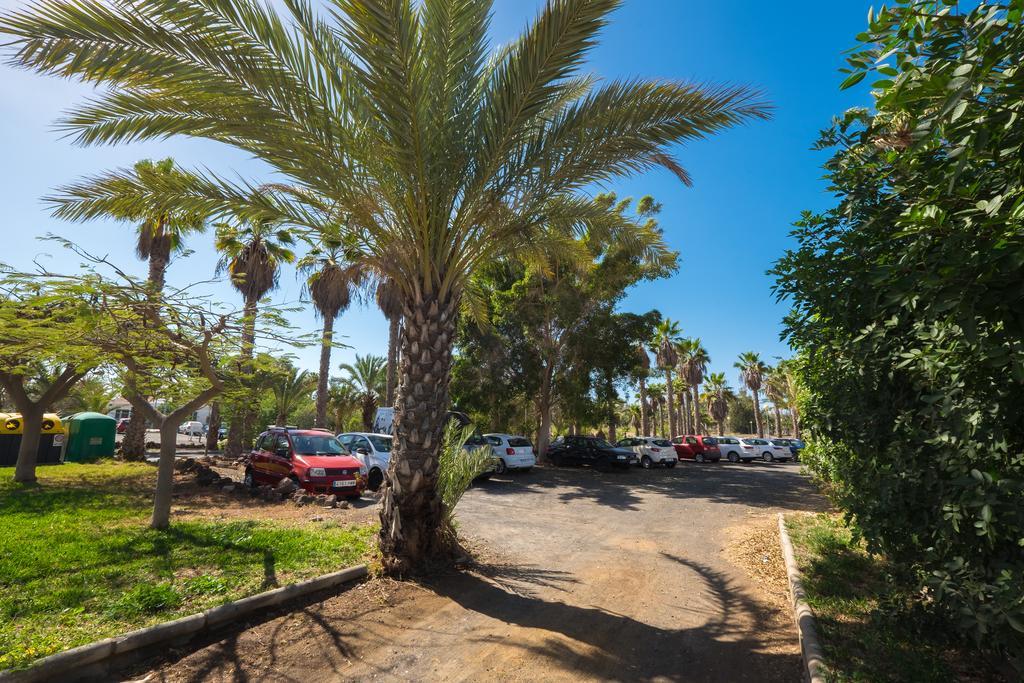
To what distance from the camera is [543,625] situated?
4656mm

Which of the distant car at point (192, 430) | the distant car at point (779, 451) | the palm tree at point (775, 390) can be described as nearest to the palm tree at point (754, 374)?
the palm tree at point (775, 390)

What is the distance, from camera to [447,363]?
6.14 m

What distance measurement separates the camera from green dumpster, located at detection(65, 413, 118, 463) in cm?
1706

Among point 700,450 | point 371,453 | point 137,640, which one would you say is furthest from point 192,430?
point 137,640

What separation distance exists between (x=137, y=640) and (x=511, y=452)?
1386cm

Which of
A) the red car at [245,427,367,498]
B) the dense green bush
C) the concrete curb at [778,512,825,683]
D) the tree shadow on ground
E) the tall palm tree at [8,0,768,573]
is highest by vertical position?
the tall palm tree at [8,0,768,573]

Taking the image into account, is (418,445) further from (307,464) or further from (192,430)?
(192,430)

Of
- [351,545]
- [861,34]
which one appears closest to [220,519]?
[351,545]

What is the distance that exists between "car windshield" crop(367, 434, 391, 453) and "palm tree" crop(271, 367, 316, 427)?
14.5 metres

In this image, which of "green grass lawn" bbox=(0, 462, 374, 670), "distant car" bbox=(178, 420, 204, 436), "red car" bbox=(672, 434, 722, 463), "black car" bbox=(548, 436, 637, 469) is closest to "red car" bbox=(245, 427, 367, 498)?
"green grass lawn" bbox=(0, 462, 374, 670)

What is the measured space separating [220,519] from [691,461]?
26760 mm

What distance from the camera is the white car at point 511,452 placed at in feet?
56.0

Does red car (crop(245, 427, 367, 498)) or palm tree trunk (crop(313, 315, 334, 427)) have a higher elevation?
palm tree trunk (crop(313, 315, 334, 427))

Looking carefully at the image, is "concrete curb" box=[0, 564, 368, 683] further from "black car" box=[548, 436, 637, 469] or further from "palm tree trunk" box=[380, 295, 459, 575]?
"black car" box=[548, 436, 637, 469]
